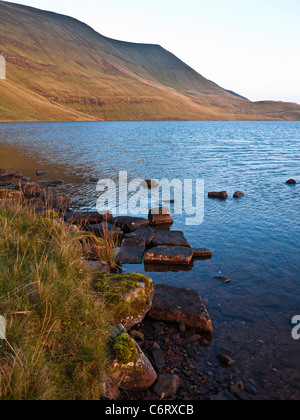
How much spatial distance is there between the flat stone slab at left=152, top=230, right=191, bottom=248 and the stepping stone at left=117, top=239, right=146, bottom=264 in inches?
21.9

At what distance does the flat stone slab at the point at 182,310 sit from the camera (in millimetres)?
6293

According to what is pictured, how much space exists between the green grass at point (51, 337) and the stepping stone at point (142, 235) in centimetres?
522

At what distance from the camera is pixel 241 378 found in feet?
16.7

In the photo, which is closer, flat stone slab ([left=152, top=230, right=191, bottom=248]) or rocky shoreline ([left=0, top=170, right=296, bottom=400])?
rocky shoreline ([left=0, top=170, right=296, bottom=400])

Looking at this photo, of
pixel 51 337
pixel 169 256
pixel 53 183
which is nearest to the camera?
pixel 51 337

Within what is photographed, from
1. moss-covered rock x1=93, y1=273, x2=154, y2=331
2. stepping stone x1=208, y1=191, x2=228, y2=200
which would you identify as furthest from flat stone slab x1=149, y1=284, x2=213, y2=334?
stepping stone x1=208, y1=191, x2=228, y2=200

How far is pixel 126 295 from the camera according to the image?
611 cm

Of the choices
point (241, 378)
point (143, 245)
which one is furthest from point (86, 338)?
point (143, 245)

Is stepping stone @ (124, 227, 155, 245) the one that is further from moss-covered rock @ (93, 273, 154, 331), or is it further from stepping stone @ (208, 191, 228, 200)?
stepping stone @ (208, 191, 228, 200)

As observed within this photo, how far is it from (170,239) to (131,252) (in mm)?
1668

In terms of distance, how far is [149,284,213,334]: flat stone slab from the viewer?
248 inches

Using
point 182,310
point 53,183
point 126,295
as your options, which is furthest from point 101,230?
point 53,183

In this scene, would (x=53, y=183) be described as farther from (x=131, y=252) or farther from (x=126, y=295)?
(x=126, y=295)
